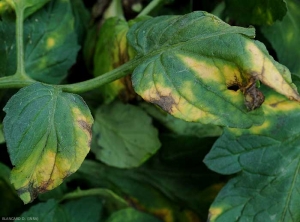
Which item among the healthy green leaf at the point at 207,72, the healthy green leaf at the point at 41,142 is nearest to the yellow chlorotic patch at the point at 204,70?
the healthy green leaf at the point at 207,72

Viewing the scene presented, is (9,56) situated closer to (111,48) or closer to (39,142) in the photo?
(111,48)

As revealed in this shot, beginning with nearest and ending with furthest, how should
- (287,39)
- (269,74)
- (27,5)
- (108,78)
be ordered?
(269,74) < (108,78) < (27,5) < (287,39)

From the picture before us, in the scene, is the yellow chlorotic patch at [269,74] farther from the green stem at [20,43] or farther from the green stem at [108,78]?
the green stem at [20,43]

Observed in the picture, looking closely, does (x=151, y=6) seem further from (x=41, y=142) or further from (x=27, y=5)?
(x=41, y=142)

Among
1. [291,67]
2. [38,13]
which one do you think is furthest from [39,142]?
[291,67]

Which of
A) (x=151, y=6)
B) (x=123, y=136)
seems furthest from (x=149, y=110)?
(x=151, y=6)

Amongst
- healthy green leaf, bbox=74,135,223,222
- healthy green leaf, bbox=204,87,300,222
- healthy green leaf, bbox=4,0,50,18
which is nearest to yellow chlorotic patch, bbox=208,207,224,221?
healthy green leaf, bbox=204,87,300,222

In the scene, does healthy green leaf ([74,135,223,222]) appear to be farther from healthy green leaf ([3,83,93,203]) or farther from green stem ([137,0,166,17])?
healthy green leaf ([3,83,93,203])
